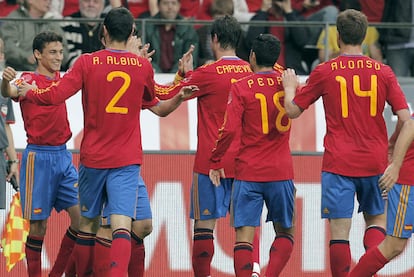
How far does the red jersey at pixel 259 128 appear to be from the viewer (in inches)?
412

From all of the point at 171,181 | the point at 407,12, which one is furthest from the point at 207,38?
the point at 407,12

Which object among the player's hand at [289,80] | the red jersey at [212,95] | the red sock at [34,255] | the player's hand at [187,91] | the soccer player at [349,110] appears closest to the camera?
the soccer player at [349,110]

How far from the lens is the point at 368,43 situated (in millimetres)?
14109

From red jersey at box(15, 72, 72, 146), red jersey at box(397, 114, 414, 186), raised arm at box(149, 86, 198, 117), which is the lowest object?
red jersey at box(397, 114, 414, 186)

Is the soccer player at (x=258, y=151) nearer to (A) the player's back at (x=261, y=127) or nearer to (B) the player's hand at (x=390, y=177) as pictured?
(A) the player's back at (x=261, y=127)

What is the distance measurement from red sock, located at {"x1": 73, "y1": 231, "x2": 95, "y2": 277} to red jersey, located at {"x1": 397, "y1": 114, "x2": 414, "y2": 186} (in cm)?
272

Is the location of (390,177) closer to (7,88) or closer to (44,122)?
(7,88)

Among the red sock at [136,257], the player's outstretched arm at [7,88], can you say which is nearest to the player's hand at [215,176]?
the red sock at [136,257]

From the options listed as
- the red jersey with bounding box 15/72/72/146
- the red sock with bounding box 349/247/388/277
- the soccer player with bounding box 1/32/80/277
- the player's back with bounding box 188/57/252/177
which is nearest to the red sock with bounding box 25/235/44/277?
the soccer player with bounding box 1/32/80/277

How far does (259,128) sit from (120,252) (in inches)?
67.3

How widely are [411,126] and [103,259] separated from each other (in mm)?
2836

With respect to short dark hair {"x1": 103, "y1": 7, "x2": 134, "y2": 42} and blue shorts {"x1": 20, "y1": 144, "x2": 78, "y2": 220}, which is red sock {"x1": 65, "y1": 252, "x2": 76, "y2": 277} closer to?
blue shorts {"x1": 20, "y1": 144, "x2": 78, "y2": 220}

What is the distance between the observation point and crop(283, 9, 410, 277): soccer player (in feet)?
33.5

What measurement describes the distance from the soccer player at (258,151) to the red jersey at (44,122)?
5.25 feet
